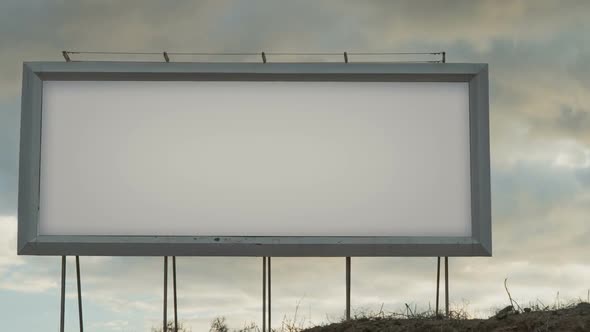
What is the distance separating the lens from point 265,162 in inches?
463

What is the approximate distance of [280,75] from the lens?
38.9 feet

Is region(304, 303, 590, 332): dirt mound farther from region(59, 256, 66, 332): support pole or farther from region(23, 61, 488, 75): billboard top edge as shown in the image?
region(59, 256, 66, 332): support pole

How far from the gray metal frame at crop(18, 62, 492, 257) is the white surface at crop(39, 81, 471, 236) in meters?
0.11

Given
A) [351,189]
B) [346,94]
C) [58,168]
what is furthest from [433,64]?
[58,168]

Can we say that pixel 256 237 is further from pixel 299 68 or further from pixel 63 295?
pixel 63 295

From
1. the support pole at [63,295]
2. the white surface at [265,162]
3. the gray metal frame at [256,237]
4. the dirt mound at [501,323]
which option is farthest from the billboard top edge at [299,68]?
the dirt mound at [501,323]

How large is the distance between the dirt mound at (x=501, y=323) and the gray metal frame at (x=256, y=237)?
2.11 metres

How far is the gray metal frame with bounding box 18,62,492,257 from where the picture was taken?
38.1 feet

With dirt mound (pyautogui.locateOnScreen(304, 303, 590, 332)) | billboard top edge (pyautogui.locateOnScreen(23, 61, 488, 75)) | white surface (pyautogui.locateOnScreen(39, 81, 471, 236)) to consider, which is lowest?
dirt mound (pyautogui.locateOnScreen(304, 303, 590, 332))

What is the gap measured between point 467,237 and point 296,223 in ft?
7.87

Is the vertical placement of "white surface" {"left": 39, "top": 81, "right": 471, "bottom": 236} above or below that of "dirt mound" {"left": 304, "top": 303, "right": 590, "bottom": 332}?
above

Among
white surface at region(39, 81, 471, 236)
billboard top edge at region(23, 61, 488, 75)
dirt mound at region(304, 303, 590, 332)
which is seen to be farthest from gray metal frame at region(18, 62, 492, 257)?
dirt mound at region(304, 303, 590, 332)

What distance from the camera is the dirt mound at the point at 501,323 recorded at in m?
8.35

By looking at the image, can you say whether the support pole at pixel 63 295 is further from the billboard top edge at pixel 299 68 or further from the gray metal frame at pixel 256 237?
the billboard top edge at pixel 299 68
